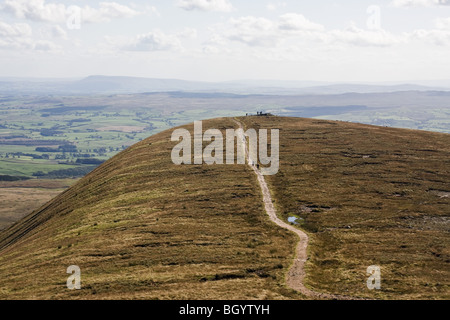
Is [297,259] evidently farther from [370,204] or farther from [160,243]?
[370,204]

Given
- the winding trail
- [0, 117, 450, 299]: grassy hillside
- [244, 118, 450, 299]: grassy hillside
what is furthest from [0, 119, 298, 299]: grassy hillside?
[244, 118, 450, 299]: grassy hillside

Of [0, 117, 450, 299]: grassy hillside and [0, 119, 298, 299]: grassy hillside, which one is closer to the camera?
[0, 119, 298, 299]: grassy hillside

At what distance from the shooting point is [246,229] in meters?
62.2

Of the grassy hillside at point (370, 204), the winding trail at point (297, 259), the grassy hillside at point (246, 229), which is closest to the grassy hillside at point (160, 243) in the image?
the grassy hillside at point (246, 229)

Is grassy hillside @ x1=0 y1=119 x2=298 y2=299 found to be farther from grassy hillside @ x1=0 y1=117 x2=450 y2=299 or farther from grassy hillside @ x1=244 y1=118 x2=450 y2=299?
grassy hillside @ x1=244 y1=118 x2=450 y2=299

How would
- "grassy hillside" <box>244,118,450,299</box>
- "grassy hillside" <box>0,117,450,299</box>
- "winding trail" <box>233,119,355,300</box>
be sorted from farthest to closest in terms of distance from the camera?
"grassy hillside" <box>244,118,450,299</box> < "grassy hillside" <box>0,117,450,299</box> < "winding trail" <box>233,119,355,300</box>

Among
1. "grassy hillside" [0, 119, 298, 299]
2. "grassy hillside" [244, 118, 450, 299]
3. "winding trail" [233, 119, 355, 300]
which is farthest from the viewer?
"grassy hillside" [244, 118, 450, 299]

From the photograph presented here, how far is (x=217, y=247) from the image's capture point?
183ft

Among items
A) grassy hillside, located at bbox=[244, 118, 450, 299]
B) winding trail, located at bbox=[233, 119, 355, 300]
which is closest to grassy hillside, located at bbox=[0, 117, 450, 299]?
grassy hillside, located at bbox=[244, 118, 450, 299]

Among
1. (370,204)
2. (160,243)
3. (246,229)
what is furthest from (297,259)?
(370,204)

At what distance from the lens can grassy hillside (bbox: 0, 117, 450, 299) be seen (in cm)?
4594

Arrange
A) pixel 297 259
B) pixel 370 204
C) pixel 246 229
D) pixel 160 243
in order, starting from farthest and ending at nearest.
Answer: pixel 370 204, pixel 246 229, pixel 160 243, pixel 297 259

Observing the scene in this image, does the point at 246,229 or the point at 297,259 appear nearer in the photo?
the point at 297,259

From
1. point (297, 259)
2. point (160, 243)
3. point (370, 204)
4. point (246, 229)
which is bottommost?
point (160, 243)
